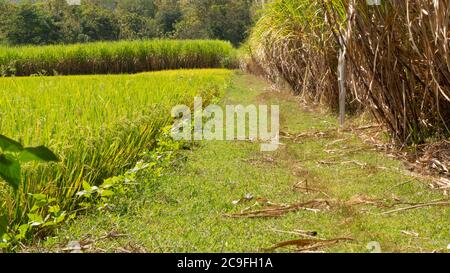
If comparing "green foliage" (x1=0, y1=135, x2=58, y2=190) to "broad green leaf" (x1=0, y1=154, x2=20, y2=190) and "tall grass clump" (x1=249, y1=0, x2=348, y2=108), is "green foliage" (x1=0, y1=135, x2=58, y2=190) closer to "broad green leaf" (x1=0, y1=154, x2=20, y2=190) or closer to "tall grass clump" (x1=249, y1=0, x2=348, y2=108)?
"broad green leaf" (x1=0, y1=154, x2=20, y2=190)

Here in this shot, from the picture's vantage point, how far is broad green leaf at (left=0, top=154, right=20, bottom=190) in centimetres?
66

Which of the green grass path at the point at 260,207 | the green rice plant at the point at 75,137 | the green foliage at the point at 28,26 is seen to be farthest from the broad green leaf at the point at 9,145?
the green foliage at the point at 28,26

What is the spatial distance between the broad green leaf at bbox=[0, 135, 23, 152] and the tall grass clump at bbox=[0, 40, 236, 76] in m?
20.7

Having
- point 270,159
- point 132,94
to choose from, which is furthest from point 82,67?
point 270,159

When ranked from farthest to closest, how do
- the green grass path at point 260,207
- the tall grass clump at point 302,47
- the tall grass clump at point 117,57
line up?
the tall grass clump at point 117,57, the tall grass clump at point 302,47, the green grass path at point 260,207

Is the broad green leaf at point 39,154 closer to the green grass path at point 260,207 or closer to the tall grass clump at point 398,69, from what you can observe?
the green grass path at point 260,207

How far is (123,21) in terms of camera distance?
36.7 metres

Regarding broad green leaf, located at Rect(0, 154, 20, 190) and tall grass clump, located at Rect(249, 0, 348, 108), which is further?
tall grass clump, located at Rect(249, 0, 348, 108)

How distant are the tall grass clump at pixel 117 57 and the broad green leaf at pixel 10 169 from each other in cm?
2063

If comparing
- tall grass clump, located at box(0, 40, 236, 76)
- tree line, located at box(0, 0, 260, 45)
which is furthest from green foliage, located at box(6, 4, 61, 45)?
tall grass clump, located at box(0, 40, 236, 76)

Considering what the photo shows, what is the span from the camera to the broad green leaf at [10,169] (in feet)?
2.18

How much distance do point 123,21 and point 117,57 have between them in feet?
45.8

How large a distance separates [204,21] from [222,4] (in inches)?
60.4

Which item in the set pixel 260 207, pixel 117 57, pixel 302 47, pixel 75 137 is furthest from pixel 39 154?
pixel 117 57
